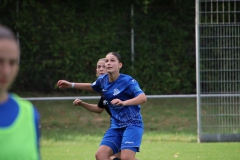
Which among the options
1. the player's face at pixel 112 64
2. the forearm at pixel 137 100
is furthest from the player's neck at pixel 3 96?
the player's face at pixel 112 64

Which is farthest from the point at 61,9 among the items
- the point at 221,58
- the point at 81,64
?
the point at 221,58

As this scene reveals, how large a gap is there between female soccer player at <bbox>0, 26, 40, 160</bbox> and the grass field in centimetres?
715

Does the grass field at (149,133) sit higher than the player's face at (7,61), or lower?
lower

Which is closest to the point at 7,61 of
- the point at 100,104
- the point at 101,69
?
the point at 100,104

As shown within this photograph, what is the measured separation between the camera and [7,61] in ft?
6.13

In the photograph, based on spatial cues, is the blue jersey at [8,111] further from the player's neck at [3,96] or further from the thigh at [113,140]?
the thigh at [113,140]

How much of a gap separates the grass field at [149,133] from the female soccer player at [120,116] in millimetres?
2003

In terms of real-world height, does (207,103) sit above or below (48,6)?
below

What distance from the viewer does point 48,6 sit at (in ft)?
48.3

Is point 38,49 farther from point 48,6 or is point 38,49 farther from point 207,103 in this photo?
point 207,103

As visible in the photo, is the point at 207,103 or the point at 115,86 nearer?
the point at 115,86

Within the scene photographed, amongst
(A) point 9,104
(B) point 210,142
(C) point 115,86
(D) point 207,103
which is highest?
(A) point 9,104

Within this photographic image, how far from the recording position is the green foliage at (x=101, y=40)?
14.5 m

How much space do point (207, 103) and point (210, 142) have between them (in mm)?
732
